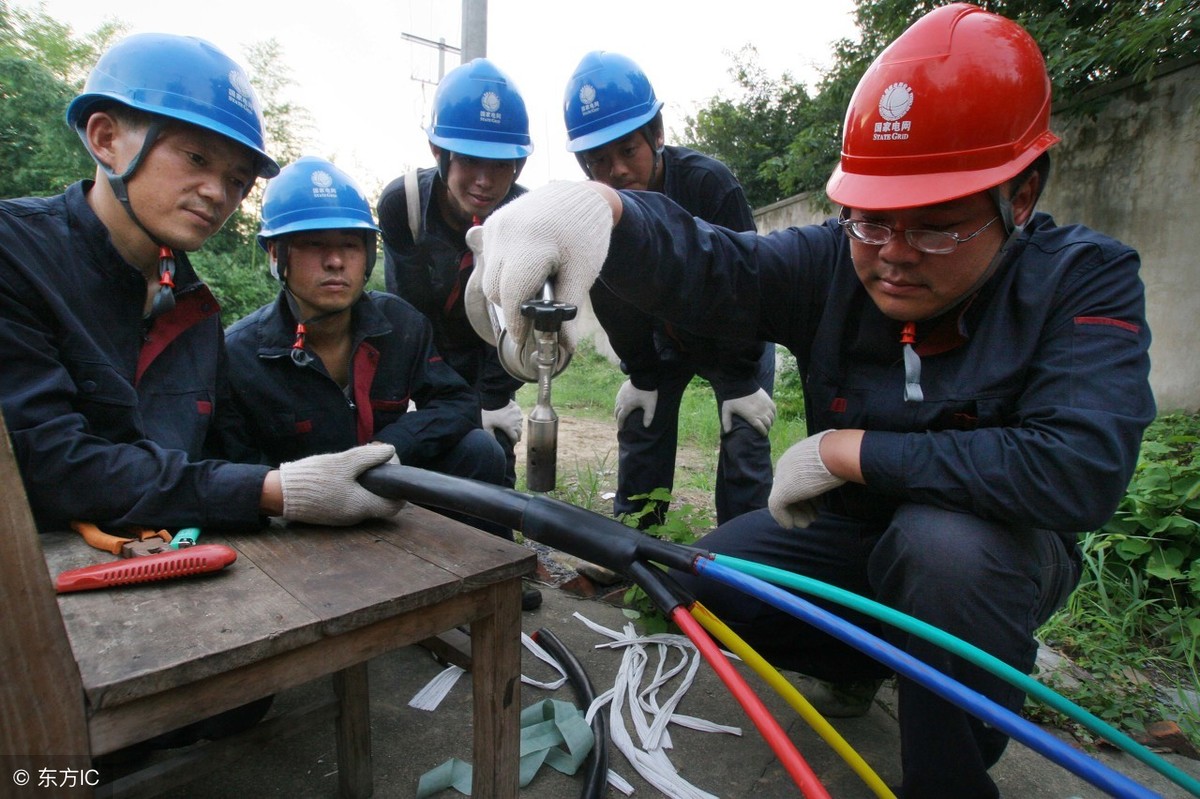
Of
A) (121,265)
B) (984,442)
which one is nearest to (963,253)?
(984,442)

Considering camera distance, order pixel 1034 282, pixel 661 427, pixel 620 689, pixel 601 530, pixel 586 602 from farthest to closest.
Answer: pixel 661 427, pixel 586 602, pixel 620 689, pixel 1034 282, pixel 601 530

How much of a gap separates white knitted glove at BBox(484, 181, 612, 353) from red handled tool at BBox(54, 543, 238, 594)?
2.08 feet

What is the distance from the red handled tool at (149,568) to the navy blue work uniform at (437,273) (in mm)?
1469

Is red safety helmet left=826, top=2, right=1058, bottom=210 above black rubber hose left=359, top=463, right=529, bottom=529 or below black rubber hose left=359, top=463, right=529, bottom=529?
A: above

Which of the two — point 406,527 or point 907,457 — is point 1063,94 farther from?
point 406,527

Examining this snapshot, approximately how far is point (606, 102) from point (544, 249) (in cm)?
157

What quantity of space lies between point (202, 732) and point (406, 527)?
818mm

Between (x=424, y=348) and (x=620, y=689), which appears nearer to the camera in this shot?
(x=620, y=689)

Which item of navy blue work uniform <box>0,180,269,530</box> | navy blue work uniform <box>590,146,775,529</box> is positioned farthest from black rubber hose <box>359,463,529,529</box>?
navy blue work uniform <box>590,146,775,529</box>

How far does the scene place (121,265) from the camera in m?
1.47

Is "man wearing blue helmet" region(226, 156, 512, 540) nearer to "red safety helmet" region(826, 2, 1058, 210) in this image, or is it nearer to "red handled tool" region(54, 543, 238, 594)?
"red handled tool" region(54, 543, 238, 594)

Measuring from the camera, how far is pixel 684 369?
2.86 m

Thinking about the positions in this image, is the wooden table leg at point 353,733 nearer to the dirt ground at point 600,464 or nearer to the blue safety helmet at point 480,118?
the blue safety helmet at point 480,118

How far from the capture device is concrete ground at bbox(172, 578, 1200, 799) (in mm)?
1556
